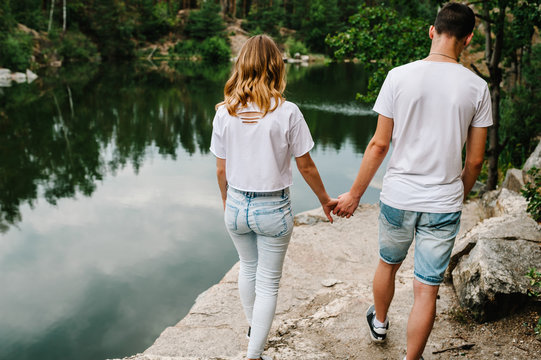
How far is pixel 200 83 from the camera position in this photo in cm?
2625

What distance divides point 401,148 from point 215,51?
4356cm

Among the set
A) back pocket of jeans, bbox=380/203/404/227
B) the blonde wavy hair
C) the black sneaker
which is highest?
the blonde wavy hair

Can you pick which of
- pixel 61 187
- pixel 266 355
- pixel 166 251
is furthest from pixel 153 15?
pixel 266 355

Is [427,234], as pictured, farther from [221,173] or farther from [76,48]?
[76,48]

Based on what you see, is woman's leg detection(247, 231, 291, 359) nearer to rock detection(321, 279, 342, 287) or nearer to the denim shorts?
the denim shorts

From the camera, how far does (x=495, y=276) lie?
114 inches

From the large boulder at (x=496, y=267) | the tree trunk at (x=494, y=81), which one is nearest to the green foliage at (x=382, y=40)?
the tree trunk at (x=494, y=81)

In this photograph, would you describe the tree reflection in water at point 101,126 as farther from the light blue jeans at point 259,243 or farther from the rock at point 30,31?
the rock at point 30,31

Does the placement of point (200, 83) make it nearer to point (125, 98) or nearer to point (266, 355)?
point (125, 98)

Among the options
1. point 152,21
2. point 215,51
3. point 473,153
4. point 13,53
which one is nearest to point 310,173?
point 473,153

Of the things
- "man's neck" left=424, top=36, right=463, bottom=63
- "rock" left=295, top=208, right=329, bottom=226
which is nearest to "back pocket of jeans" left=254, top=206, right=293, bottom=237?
"man's neck" left=424, top=36, right=463, bottom=63

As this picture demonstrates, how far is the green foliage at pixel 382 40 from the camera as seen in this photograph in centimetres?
682

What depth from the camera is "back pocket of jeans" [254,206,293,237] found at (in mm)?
2291

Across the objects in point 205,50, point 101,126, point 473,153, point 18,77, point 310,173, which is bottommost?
point 18,77
